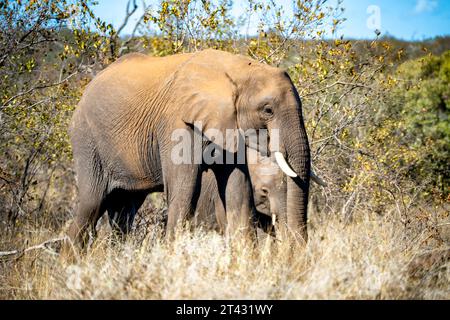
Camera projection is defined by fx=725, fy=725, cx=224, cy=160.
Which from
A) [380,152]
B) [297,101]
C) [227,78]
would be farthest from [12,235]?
[380,152]

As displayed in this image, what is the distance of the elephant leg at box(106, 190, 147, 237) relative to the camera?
8961mm

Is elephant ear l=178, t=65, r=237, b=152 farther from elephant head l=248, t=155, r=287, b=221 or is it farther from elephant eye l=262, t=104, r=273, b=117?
elephant head l=248, t=155, r=287, b=221

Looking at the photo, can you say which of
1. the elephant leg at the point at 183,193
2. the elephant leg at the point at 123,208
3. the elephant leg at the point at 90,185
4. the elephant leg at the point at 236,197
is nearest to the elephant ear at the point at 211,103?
the elephant leg at the point at 236,197

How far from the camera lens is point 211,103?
7527 mm

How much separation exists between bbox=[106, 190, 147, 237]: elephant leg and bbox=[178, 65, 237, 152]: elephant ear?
1766mm

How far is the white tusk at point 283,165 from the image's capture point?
7324mm

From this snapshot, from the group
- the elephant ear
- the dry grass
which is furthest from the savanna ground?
the elephant ear

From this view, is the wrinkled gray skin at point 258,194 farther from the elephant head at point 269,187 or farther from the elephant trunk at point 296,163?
the elephant trunk at point 296,163

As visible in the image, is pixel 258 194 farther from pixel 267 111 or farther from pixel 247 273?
Answer: pixel 247 273

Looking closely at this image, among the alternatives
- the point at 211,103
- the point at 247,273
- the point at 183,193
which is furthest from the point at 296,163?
the point at 247,273

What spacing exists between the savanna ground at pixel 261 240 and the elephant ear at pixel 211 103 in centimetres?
110

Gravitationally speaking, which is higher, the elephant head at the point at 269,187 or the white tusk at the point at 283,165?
the white tusk at the point at 283,165

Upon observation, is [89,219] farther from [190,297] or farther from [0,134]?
[190,297]
